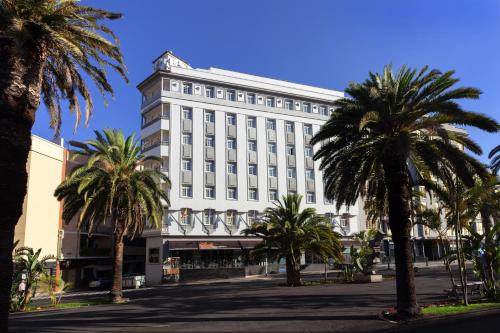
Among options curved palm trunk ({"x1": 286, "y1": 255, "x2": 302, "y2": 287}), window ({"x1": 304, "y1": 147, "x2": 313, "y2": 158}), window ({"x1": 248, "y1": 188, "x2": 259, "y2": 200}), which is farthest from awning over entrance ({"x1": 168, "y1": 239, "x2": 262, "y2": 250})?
curved palm trunk ({"x1": 286, "y1": 255, "x2": 302, "y2": 287})

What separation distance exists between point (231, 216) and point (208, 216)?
3.15m

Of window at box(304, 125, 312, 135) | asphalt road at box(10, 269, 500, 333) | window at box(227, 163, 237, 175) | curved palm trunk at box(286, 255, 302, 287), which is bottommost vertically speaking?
asphalt road at box(10, 269, 500, 333)

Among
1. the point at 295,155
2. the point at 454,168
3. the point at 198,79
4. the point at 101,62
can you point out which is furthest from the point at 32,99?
the point at 295,155

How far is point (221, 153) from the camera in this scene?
58406mm

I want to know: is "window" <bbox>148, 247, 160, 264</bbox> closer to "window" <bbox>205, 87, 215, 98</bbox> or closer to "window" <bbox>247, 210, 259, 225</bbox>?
"window" <bbox>247, 210, 259, 225</bbox>

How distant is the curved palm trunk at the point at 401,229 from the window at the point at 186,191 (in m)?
39.1

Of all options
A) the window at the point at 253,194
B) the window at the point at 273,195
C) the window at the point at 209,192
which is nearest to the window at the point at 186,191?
the window at the point at 209,192

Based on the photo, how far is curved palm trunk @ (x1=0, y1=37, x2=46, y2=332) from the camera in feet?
28.7

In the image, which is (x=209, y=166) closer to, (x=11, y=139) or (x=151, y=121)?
(x=151, y=121)

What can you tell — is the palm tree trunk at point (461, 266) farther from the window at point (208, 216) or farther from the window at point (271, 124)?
the window at point (271, 124)

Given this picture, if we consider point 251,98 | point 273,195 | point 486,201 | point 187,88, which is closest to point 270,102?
point 251,98

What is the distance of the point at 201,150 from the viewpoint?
187 ft

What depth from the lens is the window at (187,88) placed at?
191 ft

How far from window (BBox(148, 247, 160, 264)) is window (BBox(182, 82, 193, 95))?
20.6 meters
